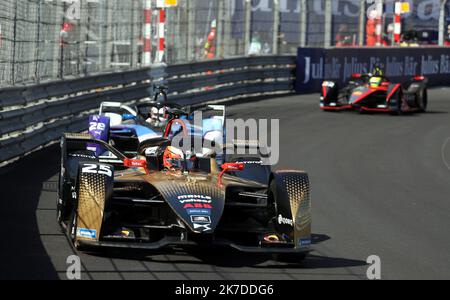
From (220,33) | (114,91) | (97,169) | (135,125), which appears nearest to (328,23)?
(220,33)

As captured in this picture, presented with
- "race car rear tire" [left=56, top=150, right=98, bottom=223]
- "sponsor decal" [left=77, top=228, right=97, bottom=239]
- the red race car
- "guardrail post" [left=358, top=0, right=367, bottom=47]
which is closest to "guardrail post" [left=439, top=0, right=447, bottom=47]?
"guardrail post" [left=358, top=0, right=367, bottom=47]

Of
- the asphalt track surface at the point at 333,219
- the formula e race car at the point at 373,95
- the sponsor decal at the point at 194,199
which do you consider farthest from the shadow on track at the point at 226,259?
the formula e race car at the point at 373,95

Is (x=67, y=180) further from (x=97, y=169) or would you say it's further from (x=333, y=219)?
(x=333, y=219)

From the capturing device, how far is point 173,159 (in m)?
9.70

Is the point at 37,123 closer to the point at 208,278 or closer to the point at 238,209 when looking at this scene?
the point at 238,209

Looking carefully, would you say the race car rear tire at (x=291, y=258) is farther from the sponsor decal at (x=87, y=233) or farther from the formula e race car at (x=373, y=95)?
the formula e race car at (x=373, y=95)

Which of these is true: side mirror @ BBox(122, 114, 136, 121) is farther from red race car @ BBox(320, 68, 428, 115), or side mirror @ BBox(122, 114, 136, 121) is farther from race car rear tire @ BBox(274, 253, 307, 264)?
red race car @ BBox(320, 68, 428, 115)

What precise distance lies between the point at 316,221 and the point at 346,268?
2.27 meters

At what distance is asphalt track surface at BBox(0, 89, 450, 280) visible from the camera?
8.23m

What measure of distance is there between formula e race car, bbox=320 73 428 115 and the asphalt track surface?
336cm

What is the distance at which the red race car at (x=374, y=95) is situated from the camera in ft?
77.5

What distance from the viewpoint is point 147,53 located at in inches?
875

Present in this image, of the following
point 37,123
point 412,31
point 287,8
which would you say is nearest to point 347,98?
point 287,8

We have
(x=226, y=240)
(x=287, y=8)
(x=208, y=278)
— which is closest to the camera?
(x=208, y=278)
